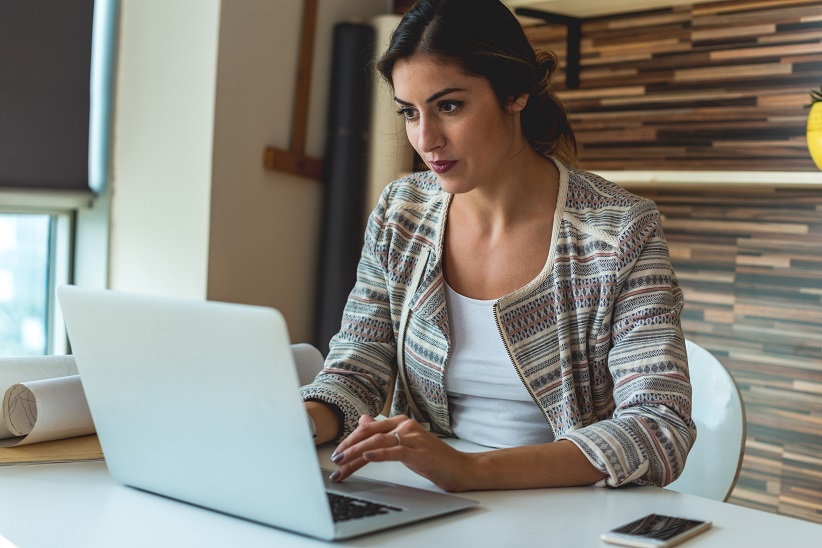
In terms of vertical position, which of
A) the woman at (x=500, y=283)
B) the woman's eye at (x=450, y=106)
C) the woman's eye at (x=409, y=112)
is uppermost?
the woman's eye at (x=450, y=106)

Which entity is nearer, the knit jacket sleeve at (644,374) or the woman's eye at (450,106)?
the knit jacket sleeve at (644,374)

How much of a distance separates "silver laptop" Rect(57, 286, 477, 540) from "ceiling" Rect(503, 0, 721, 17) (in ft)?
5.20

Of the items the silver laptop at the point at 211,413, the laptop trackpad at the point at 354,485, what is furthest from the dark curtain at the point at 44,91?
the laptop trackpad at the point at 354,485

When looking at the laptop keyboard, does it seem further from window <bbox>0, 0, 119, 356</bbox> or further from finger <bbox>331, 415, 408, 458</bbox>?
window <bbox>0, 0, 119, 356</bbox>

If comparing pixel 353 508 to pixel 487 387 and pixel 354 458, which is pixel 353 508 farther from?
pixel 487 387

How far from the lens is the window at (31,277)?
2.61m

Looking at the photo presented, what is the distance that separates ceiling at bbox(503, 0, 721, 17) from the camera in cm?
230

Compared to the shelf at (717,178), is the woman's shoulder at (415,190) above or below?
below

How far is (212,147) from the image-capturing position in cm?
252

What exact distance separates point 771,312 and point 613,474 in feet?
4.23

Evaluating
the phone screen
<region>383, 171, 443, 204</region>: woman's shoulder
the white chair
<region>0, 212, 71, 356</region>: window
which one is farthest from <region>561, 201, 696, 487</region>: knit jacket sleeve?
<region>0, 212, 71, 356</region>: window

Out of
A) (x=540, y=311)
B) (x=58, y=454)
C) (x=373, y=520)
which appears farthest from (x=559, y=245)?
(x=58, y=454)

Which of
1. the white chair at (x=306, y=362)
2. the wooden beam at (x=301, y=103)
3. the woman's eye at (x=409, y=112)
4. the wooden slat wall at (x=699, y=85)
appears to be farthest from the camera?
the wooden beam at (x=301, y=103)

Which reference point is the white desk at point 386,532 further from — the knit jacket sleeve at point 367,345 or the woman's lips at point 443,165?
the woman's lips at point 443,165
